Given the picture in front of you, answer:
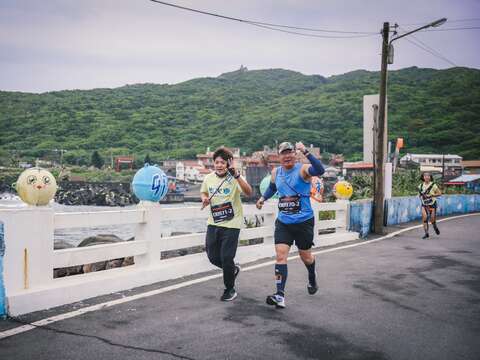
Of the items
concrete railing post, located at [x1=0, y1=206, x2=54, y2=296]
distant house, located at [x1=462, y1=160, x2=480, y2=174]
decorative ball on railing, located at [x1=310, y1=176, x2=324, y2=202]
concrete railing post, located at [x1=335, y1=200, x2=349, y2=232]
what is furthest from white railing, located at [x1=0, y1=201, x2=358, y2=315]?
distant house, located at [x1=462, y1=160, x2=480, y2=174]

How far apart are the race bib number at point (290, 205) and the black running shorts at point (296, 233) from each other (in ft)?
0.51

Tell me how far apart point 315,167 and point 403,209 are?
1484 centimetres

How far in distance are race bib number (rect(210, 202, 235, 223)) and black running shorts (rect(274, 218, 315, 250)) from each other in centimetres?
59

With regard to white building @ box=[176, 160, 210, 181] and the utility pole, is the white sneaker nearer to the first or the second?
the utility pole

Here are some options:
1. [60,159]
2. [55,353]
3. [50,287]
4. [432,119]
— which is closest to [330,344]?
[55,353]

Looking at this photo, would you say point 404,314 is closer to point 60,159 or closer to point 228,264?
point 228,264

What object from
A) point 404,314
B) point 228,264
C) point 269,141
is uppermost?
point 269,141

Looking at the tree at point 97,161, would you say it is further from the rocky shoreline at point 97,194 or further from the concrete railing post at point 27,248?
the concrete railing post at point 27,248

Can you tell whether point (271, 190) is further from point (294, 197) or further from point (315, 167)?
point (315, 167)

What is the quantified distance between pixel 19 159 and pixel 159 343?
120 meters

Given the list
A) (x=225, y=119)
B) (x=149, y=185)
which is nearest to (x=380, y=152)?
(x=149, y=185)

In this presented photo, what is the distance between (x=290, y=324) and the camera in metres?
4.94

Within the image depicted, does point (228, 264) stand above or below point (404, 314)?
above

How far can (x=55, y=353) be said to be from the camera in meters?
3.98
